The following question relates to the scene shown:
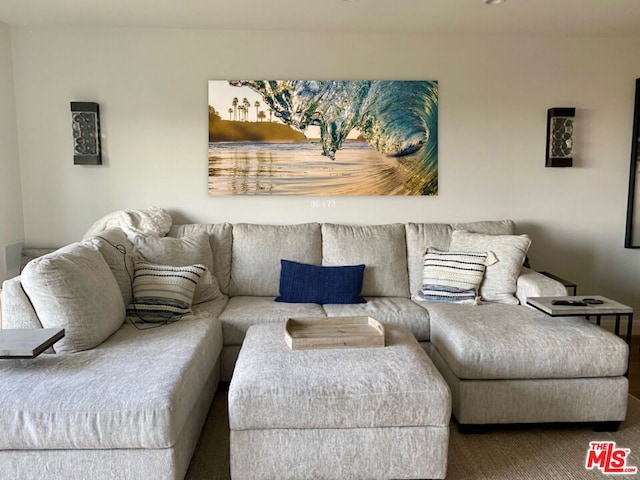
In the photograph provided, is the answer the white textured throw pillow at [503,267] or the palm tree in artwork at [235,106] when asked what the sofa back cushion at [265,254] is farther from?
the white textured throw pillow at [503,267]

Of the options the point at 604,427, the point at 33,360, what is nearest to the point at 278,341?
the point at 33,360

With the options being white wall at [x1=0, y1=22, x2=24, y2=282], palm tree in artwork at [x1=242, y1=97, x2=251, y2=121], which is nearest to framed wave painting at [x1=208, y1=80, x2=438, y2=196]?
palm tree in artwork at [x1=242, y1=97, x2=251, y2=121]

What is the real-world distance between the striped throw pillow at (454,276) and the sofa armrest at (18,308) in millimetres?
2150

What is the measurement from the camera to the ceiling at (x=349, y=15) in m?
2.90

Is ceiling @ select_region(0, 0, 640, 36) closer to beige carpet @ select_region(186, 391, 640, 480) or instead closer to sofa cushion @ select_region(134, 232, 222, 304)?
sofa cushion @ select_region(134, 232, 222, 304)

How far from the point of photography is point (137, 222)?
319cm

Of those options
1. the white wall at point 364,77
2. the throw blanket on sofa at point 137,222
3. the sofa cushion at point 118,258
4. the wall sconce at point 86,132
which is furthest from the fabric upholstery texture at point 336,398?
the wall sconce at point 86,132

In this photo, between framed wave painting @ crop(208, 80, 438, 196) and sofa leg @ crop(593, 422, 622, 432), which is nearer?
sofa leg @ crop(593, 422, 622, 432)

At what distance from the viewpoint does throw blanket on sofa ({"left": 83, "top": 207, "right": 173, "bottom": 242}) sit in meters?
3.13

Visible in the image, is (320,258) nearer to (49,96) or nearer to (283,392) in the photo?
(283,392)

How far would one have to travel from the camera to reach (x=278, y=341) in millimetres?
2170

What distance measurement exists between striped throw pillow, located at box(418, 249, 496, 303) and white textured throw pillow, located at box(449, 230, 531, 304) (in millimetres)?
48

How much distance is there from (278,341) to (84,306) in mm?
867

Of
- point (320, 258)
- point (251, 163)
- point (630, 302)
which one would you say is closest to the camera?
point (320, 258)
